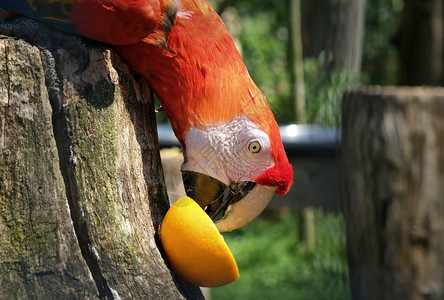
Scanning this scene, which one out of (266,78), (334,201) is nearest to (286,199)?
(334,201)

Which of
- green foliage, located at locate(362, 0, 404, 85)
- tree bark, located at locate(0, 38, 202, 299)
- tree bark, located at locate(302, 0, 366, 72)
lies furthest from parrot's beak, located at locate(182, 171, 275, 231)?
green foliage, located at locate(362, 0, 404, 85)

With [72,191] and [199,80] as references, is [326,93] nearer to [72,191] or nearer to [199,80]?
[199,80]

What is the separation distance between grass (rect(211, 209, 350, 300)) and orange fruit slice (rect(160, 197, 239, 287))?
47.4 inches

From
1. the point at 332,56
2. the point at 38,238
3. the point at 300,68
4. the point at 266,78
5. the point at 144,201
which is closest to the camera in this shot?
the point at 38,238

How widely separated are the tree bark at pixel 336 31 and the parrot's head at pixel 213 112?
1.49 m

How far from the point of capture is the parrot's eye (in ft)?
3.36

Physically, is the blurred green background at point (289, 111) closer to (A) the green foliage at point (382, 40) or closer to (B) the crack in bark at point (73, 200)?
(A) the green foliage at point (382, 40)

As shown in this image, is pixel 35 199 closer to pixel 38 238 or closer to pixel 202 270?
pixel 38 238

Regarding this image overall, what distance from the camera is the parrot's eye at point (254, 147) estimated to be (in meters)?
1.02

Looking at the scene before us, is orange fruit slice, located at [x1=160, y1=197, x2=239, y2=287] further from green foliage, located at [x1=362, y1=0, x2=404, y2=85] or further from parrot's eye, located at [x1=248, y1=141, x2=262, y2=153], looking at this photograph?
green foliage, located at [x1=362, y1=0, x2=404, y2=85]

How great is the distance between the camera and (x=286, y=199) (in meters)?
2.17

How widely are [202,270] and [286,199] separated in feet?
4.12

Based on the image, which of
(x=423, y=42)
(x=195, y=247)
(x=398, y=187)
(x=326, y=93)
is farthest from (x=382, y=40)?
(x=195, y=247)

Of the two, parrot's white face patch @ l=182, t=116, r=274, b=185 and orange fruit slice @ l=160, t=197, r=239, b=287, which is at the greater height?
parrot's white face patch @ l=182, t=116, r=274, b=185
